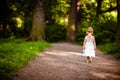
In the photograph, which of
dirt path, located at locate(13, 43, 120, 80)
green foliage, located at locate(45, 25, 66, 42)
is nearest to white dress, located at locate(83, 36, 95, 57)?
dirt path, located at locate(13, 43, 120, 80)

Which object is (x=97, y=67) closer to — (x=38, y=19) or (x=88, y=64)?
(x=88, y=64)

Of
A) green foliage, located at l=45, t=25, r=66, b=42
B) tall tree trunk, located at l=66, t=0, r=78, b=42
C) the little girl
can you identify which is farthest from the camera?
green foliage, located at l=45, t=25, r=66, b=42

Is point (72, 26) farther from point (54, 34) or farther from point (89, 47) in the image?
point (89, 47)

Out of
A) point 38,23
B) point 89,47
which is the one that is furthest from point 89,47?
point 38,23

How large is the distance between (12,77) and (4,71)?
56 centimetres

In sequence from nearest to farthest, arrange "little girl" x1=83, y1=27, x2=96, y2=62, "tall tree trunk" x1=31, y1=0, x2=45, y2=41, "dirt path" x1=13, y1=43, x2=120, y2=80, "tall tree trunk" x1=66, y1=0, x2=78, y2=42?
"dirt path" x1=13, y1=43, x2=120, y2=80 → "little girl" x1=83, y1=27, x2=96, y2=62 → "tall tree trunk" x1=31, y1=0, x2=45, y2=41 → "tall tree trunk" x1=66, y1=0, x2=78, y2=42

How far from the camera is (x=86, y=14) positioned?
1310 inches

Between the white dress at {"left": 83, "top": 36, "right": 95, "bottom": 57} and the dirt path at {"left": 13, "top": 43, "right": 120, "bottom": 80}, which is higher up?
the white dress at {"left": 83, "top": 36, "right": 95, "bottom": 57}

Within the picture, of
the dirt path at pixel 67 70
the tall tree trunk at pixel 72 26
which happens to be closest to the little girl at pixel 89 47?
the dirt path at pixel 67 70

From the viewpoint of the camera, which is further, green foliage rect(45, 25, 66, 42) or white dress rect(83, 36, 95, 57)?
green foliage rect(45, 25, 66, 42)

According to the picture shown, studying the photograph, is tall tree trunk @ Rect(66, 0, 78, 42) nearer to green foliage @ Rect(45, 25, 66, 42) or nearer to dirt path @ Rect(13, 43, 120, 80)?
green foliage @ Rect(45, 25, 66, 42)

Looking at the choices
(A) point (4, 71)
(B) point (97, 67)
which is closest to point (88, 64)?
(B) point (97, 67)

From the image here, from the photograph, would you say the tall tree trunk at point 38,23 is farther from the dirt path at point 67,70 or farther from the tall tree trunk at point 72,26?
the dirt path at point 67,70

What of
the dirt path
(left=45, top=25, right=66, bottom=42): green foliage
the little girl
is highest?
the little girl
